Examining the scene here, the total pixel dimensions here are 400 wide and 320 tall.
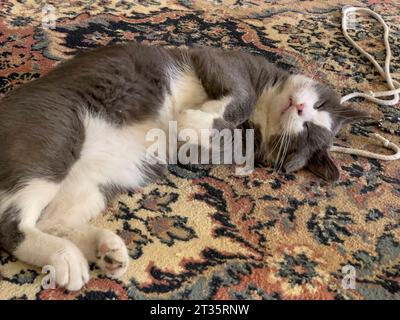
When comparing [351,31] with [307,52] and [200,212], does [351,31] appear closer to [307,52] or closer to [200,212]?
[307,52]

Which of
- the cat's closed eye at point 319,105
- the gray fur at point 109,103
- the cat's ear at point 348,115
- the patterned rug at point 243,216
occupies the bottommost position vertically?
the patterned rug at point 243,216

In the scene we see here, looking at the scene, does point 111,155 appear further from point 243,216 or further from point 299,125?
point 299,125

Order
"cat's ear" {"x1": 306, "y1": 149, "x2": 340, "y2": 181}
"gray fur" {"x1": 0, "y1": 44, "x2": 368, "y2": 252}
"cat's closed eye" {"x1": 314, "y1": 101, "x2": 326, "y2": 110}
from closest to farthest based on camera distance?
"gray fur" {"x1": 0, "y1": 44, "x2": 368, "y2": 252}
"cat's ear" {"x1": 306, "y1": 149, "x2": 340, "y2": 181}
"cat's closed eye" {"x1": 314, "y1": 101, "x2": 326, "y2": 110}

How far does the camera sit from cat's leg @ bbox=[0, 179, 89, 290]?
3.47 feet

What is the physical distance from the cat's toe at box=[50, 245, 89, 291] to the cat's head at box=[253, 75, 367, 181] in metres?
0.69

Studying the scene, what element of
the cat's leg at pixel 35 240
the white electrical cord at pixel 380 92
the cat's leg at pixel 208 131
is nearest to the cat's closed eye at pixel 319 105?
the white electrical cord at pixel 380 92

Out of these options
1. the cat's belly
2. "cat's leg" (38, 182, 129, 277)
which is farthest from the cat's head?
"cat's leg" (38, 182, 129, 277)

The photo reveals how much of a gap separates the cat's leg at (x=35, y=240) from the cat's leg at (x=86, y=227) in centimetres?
4

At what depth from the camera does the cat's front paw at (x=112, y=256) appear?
1.08 meters

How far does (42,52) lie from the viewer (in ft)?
6.12

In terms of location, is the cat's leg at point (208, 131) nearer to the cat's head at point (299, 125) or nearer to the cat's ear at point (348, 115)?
the cat's head at point (299, 125)

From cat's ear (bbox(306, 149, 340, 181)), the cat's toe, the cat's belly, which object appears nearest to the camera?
the cat's toe

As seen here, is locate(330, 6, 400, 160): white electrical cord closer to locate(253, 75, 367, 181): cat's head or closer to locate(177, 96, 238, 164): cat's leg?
locate(253, 75, 367, 181): cat's head

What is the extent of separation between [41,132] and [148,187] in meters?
0.34
